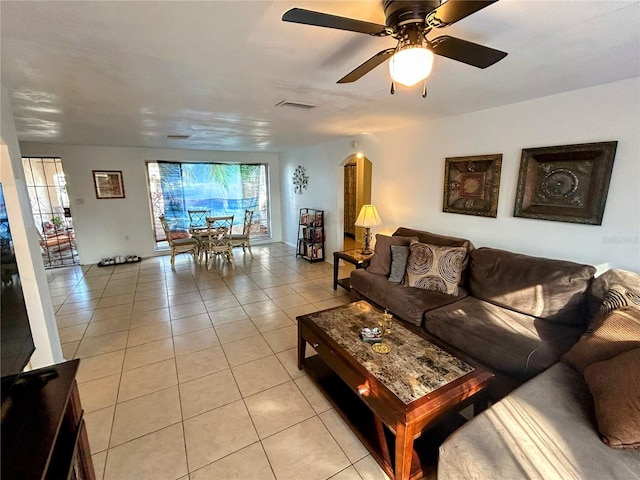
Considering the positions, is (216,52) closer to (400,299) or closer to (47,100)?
(47,100)

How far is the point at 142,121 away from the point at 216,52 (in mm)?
2140

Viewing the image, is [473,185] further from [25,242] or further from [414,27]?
[25,242]

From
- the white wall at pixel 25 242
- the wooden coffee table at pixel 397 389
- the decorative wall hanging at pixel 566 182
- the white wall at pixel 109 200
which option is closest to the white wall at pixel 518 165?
the decorative wall hanging at pixel 566 182

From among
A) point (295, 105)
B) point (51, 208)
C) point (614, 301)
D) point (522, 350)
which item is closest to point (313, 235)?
point (295, 105)

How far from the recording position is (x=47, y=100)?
2320mm

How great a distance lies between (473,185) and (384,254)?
1.14 m

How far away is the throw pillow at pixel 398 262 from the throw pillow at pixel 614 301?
1.47m

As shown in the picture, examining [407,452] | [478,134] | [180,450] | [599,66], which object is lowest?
[180,450]

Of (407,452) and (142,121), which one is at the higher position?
(142,121)

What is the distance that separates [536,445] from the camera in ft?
3.81

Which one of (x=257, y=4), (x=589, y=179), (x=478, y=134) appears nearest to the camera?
(x=257, y=4)

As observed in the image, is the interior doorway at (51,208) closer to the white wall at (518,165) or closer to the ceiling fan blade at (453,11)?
the white wall at (518,165)

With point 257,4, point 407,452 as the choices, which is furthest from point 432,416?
point 257,4

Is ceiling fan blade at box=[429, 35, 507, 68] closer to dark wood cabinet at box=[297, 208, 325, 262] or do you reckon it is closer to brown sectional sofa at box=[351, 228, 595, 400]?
brown sectional sofa at box=[351, 228, 595, 400]
